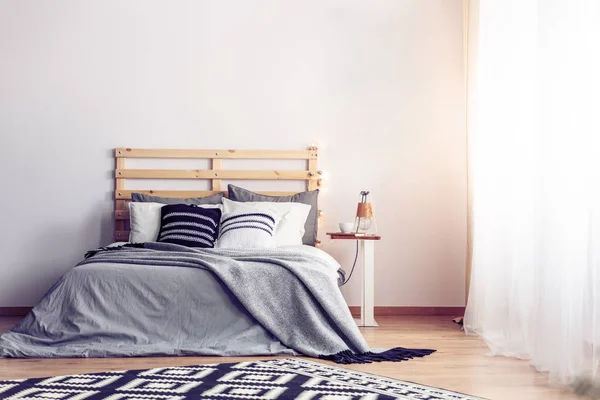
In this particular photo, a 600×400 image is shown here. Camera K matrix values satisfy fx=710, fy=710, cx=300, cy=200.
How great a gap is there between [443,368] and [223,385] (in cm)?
113

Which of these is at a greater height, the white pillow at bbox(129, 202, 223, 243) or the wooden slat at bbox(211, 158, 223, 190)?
the wooden slat at bbox(211, 158, 223, 190)

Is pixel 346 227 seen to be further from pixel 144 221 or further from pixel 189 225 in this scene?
pixel 144 221

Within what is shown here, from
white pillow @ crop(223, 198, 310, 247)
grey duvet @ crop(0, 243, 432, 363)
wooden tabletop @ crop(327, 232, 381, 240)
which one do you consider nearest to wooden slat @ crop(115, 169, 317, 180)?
white pillow @ crop(223, 198, 310, 247)

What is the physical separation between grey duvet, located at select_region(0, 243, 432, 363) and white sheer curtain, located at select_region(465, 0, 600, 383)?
26.5 inches

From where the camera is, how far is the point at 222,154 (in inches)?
212

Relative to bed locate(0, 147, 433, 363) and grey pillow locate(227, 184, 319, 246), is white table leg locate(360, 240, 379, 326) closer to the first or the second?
grey pillow locate(227, 184, 319, 246)

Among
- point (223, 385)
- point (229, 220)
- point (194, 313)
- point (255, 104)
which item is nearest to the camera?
point (223, 385)

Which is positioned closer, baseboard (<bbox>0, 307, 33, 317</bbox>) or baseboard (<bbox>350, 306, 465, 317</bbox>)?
baseboard (<bbox>0, 307, 33, 317</bbox>)

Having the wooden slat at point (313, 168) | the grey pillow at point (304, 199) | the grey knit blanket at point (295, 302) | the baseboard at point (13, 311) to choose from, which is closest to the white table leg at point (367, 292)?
the grey pillow at point (304, 199)

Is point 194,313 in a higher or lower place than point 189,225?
lower

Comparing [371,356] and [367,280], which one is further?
[367,280]

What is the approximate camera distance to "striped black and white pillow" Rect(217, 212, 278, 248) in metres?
4.66

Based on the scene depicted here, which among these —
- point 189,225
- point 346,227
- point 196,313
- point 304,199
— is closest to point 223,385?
point 196,313

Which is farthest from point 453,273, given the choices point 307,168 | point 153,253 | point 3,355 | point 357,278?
point 3,355
